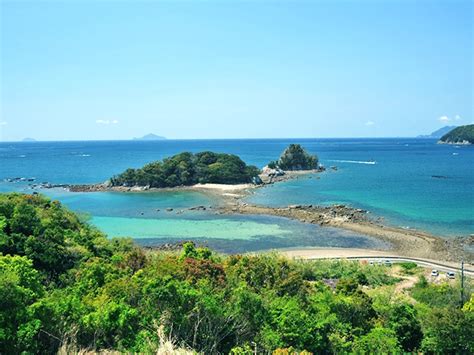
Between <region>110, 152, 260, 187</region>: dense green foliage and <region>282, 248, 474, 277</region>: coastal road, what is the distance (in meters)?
41.6

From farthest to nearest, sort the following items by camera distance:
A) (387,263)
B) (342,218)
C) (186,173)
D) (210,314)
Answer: (186,173) → (342,218) → (387,263) → (210,314)

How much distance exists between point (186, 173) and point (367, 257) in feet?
159

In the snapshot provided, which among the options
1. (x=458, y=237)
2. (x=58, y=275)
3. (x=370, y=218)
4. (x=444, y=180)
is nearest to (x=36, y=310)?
(x=58, y=275)

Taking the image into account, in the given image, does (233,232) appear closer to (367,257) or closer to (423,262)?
(367,257)

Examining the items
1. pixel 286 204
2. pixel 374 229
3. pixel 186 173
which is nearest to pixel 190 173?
pixel 186 173

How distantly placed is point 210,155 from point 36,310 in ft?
232

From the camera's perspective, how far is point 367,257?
34.0 m

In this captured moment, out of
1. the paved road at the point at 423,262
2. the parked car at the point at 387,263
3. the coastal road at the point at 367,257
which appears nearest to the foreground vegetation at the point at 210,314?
the paved road at the point at 423,262

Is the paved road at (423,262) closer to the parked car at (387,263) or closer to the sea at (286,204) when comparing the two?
the parked car at (387,263)

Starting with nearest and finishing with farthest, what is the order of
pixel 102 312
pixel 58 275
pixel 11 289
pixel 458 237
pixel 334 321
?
1. pixel 11 289
2. pixel 102 312
3. pixel 334 321
4. pixel 58 275
5. pixel 458 237

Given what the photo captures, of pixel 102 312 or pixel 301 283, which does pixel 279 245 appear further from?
pixel 102 312

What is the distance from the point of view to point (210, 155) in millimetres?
83125

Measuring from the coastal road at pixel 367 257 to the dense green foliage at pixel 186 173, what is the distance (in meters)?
41.6

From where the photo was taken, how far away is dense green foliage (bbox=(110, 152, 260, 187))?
246ft
